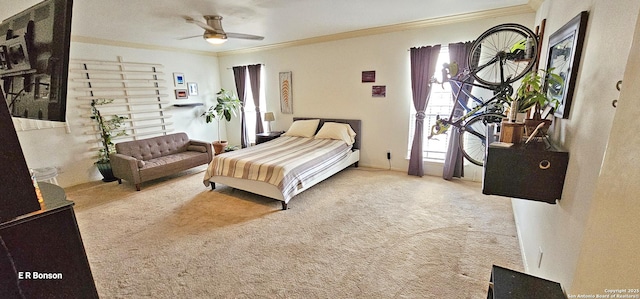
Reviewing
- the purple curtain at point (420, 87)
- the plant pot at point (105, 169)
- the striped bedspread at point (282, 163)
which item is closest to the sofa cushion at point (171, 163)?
the plant pot at point (105, 169)

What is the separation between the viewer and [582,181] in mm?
1142

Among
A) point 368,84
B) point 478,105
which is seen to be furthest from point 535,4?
point 368,84

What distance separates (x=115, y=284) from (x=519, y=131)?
302 cm

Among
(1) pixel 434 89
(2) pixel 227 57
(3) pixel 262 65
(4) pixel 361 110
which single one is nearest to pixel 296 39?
(3) pixel 262 65

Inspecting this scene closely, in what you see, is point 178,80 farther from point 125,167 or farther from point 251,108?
point 125,167

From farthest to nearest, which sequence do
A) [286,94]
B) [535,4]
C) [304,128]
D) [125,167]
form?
1. [286,94]
2. [304,128]
3. [125,167]
4. [535,4]

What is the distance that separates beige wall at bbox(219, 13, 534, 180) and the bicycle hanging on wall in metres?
0.33

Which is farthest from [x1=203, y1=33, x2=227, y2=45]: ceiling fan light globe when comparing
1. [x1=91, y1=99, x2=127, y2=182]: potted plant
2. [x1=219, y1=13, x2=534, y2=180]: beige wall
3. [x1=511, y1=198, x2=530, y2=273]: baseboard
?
[x1=511, y1=198, x2=530, y2=273]: baseboard

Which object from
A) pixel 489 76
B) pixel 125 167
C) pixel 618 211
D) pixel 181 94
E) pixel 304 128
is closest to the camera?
pixel 618 211

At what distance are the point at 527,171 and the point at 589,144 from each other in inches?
13.0

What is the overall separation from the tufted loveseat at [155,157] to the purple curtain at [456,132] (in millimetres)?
4093

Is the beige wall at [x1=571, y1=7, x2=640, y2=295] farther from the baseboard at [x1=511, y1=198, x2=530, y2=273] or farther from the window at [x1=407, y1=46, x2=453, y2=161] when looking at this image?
the window at [x1=407, y1=46, x2=453, y2=161]

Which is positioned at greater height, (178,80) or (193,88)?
(178,80)

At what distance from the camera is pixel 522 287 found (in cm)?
119
